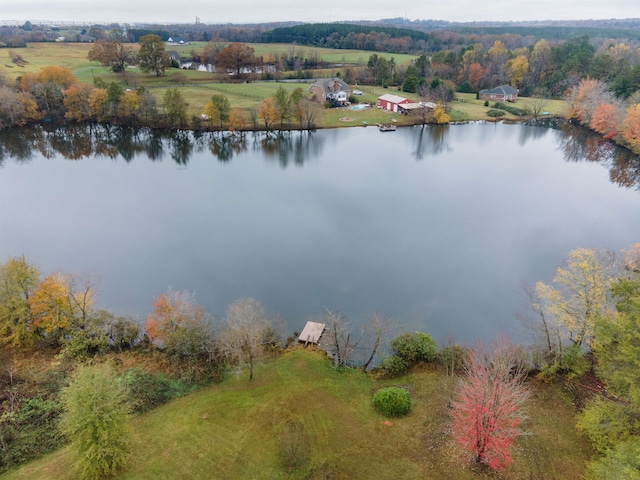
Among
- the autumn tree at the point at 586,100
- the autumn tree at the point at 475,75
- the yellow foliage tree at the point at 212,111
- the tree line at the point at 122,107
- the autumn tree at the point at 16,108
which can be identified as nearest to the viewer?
the autumn tree at the point at 16,108

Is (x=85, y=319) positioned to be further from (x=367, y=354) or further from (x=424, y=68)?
(x=424, y=68)

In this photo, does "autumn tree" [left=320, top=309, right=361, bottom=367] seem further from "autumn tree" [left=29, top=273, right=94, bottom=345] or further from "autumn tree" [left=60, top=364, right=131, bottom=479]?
"autumn tree" [left=29, top=273, right=94, bottom=345]

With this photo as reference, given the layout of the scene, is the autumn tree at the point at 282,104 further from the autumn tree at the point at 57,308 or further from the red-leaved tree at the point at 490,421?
the red-leaved tree at the point at 490,421

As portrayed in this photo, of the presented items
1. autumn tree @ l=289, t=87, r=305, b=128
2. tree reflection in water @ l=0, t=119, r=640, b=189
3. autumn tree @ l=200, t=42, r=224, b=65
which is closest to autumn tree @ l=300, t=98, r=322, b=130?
autumn tree @ l=289, t=87, r=305, b=128

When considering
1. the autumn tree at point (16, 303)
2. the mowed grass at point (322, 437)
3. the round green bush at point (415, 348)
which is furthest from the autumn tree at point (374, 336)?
the autumn tree at point (16, 303)

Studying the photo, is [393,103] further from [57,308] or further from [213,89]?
[57,308]
